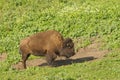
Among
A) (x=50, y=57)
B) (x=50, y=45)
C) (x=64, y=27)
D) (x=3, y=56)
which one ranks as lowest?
(x=3, y=56)

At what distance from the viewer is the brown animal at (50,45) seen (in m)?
12.0

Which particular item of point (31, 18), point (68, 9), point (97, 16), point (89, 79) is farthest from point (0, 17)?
point (89, 79)

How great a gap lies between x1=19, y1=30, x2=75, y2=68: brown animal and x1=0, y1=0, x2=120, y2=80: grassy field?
0.56m

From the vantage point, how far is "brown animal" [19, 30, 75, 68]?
1205 cm

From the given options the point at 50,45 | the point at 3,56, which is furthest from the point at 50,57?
the point at 3,56

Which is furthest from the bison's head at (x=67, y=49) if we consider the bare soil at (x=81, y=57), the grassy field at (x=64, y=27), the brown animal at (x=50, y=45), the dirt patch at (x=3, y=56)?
the dirt patch at (x=3, y=56)

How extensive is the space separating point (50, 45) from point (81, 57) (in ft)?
4.43

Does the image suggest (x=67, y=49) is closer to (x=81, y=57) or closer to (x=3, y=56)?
(x=81, y=57)

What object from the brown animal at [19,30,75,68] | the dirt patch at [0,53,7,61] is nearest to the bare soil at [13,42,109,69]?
the brown animal at [19,30,75,68]

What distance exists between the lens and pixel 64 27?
1525 cm

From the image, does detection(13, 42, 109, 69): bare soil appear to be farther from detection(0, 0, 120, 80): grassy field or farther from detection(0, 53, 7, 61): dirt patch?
detection(0, 53, 7, 61): dirt patch

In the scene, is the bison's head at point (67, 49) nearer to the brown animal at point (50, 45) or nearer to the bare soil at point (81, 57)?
the brown animal at point (50, 45)

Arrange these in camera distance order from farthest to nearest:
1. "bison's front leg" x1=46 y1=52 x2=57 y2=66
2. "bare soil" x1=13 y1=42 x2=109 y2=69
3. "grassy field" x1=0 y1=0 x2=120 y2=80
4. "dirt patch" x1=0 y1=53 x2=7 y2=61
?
"dirt patch" x1=0 y1=53 x2=7 y2=61
"bare soil" x1=13 y1=42 x2=109 y2=69
"bison's front leg" x1=46 y1=52 x2=57 y2=66
"grassy field" x1=0 y1=0 x2=120 y2=80

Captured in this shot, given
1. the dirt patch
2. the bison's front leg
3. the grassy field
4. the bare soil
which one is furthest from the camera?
the dirt patch
